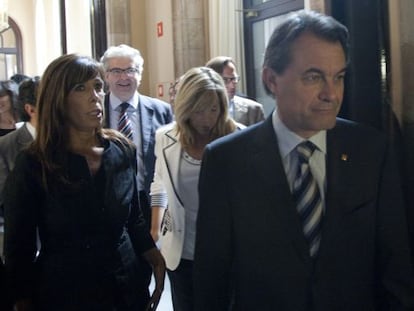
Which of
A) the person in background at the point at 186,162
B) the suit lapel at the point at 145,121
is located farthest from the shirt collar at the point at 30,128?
the person in background at the point at 186,162

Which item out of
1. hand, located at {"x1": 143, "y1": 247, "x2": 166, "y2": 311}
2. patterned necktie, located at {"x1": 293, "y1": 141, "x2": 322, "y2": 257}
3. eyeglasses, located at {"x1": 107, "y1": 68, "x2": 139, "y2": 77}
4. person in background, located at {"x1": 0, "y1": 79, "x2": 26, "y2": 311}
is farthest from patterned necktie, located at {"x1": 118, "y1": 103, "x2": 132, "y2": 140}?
patterned necktie, located at {"x1": 293, "y1": 141, "x2": 322, "y2": 257}

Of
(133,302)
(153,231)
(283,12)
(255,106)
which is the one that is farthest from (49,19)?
(133,302)

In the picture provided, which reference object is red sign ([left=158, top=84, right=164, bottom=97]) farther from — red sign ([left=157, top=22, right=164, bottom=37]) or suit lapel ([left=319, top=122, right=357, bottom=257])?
suit lapel ([left=319, top=122, right=357, bottom=257])

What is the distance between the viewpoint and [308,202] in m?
1.44

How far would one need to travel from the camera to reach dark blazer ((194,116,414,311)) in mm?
1402

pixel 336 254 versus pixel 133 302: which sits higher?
pixel 336 254

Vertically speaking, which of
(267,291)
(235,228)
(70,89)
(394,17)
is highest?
(394,17)

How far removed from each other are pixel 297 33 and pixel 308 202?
1.27 ft

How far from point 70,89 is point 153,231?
101 centimetres

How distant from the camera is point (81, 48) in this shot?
9.39 m

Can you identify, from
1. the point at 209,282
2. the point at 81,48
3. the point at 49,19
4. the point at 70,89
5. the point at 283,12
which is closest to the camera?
the point at 209,282

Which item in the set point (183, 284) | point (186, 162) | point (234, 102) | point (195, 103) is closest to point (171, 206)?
point (186, 162)

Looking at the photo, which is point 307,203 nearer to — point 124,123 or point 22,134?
point 22,134

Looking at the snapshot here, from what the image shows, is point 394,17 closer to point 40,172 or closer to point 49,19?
point 40,172
